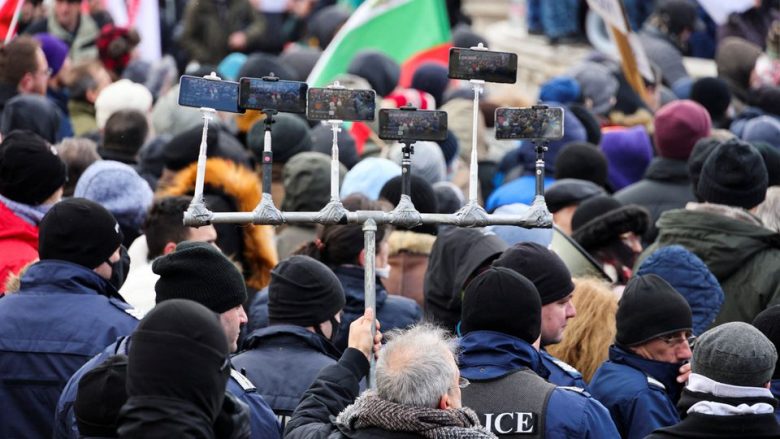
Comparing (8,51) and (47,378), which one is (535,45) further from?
(47,378)

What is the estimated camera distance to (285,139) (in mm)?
9172

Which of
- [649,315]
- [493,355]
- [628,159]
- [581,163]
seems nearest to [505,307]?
[493,355]

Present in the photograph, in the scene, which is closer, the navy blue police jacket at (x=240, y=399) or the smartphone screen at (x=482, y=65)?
the navy blue police jacket at (x=240, y=399)

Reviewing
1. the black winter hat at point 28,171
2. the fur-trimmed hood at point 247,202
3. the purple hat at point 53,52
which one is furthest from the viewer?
the purple hat at point 53,52

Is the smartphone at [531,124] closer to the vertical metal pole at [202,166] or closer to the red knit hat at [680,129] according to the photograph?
the vertical metal pole at [202,166]

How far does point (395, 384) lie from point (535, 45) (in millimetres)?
12830

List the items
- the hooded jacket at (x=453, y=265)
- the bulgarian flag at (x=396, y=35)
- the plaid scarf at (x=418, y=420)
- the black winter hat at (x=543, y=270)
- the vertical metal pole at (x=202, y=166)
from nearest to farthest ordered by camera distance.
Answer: the plaid scarf at (x=418, y=420)
the vertical metal pole at (x=202, y=166)
the black winter hat at (x=543, y=270)
the hooded jacket at (x=453, y=265)
the bulgarian flag at (x=396, y=35)

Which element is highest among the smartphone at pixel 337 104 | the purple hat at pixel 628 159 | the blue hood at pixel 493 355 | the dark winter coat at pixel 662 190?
the smartphone at pixel 337 104

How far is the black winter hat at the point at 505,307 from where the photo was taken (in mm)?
5090

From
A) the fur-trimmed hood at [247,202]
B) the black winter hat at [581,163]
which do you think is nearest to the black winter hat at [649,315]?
the fur-trimmed hood at [247,202]

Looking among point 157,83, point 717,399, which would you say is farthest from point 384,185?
point 157,83

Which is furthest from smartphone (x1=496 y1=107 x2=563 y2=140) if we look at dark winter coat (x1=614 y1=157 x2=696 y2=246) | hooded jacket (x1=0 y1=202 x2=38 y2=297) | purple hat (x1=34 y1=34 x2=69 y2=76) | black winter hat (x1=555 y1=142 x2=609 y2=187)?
purple hat (x1=34 y1=34 x2=69 y2=76)

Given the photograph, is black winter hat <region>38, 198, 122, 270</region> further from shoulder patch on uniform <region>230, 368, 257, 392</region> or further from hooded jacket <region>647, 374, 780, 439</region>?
hooded jacket <region>647, 374, 780, 439</region>

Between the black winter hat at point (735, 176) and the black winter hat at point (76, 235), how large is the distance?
3.04 meters
